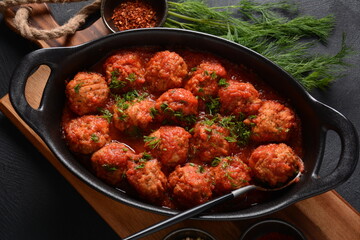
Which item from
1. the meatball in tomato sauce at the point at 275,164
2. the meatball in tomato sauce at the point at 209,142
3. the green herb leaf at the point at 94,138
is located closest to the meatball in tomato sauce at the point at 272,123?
the meatball in tomato sauce at the point at 275,164

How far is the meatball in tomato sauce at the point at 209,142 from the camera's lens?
3.81 m

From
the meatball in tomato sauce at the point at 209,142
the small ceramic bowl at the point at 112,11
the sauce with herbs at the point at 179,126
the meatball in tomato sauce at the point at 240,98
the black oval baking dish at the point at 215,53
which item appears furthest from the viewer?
the small ceramic bowl at the point at 112,11

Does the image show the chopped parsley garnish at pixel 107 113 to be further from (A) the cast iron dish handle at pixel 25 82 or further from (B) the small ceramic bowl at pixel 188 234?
(B) the small ceramic bowl at pixel 188 234

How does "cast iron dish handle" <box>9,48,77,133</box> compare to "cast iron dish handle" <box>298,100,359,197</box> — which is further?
"cast iron dish handle" <box>9,48,77,133</box>

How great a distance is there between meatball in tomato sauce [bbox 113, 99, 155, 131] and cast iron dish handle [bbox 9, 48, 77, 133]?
66cm

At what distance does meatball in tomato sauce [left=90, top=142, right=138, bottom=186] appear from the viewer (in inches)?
146

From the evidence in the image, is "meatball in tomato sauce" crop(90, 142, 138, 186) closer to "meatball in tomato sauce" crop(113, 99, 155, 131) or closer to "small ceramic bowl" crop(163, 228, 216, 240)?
"meatball in tomato sauce" crop(113, 99, 155, 131)

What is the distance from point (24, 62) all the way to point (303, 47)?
2.99 m

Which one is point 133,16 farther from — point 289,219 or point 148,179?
point 289,219

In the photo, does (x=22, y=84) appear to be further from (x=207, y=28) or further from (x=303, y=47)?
(x=303, y=47)

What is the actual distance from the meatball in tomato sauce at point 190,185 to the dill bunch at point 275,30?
167 centimetres

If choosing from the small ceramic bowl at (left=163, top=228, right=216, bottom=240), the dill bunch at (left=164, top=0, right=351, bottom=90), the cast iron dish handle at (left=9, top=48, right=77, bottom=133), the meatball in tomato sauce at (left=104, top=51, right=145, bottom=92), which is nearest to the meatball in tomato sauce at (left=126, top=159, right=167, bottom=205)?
the small ceramic bowl at (left=163, top=228, right=216, bottom=240)

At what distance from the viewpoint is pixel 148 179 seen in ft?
11.9

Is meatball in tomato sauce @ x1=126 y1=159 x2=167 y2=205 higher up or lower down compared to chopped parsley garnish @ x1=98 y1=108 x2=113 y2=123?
lower down
